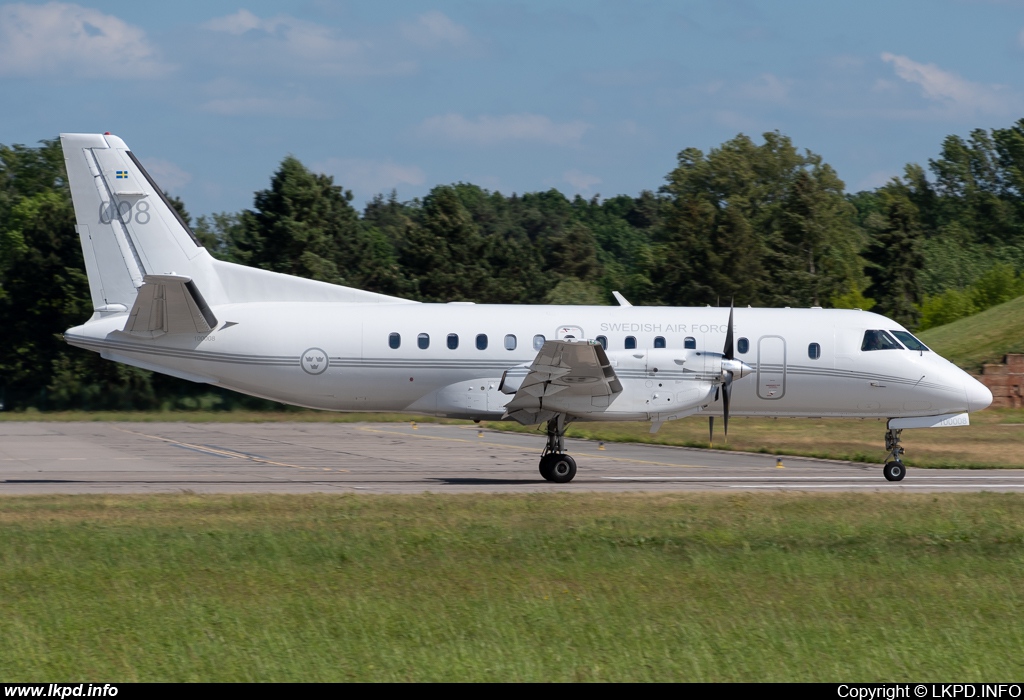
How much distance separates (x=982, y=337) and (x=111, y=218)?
1472 inches

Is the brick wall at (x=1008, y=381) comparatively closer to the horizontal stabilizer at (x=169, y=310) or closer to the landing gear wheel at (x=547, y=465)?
the landing gear wheel at (x=547, y=465)

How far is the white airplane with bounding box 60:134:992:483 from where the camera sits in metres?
20.0

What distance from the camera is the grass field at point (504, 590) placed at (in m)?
8.68

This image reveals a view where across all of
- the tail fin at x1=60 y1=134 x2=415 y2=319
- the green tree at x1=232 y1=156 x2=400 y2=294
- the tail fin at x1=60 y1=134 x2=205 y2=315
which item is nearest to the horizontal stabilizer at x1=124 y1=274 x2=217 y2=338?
the tail fin at x1=60 y1=134 x2=415 y2=319

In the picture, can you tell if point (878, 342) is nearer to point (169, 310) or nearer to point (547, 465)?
point (547, 465)

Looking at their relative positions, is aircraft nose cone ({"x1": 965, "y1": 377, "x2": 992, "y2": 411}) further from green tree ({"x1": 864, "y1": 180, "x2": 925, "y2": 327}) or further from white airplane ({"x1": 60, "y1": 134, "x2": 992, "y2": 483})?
green tree ({"x1": 864, "y1": 180, "x2": 925, "y2": 327})

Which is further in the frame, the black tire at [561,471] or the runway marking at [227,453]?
the runway marking at [227,453]

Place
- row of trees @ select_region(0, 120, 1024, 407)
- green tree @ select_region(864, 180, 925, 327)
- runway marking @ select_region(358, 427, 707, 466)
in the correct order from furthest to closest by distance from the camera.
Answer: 1. green tree @ select_region(864, 180, 925, 327)
2. row of trees @ select_region(0, 120, 1024, 407)
3. runway marking @ select_region(358, 427, 707, 466)

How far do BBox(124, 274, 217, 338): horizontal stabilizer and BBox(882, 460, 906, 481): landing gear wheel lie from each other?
13.4m

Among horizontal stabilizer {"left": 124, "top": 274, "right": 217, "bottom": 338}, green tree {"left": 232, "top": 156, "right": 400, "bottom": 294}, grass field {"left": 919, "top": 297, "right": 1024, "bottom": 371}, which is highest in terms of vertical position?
green tree {"left": 232, "top": 156, "right": 400, "bottom": 294}

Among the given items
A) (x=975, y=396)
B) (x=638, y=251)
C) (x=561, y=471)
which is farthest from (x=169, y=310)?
(x=638, y=251)

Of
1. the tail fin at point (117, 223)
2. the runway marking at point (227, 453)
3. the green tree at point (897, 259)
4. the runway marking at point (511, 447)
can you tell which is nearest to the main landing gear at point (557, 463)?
A: the runway marking at point (227, 453)

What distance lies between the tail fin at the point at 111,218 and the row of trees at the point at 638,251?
74.7 feet

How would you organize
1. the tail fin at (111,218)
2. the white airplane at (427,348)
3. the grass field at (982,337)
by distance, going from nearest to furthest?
1. the white airplane at (427,348)
2. the tail fin at (111,218)
3. the grass field at (982,337)
